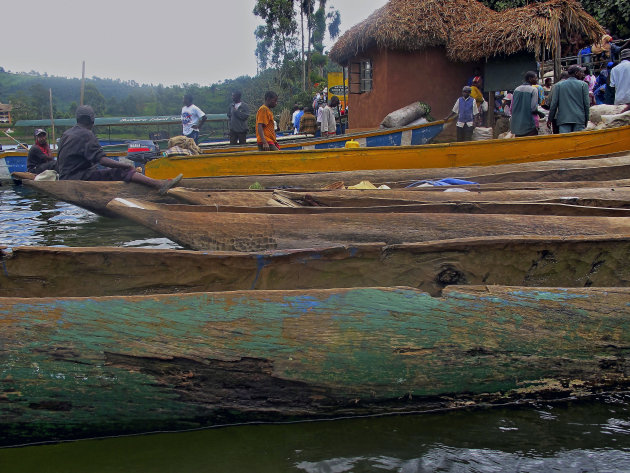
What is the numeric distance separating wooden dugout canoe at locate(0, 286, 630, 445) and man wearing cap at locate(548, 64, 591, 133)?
5558 mm

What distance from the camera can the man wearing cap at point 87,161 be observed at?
5.70 metres

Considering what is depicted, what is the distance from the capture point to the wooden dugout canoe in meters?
1.76

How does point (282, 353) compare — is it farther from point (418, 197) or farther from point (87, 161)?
point (87, 161)

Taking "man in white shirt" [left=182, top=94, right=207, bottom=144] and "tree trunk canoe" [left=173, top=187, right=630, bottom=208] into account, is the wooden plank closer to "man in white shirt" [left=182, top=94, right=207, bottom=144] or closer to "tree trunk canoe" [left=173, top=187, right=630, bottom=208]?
"tree trunk canoe" [left=173, top=187, right=630, bottom=208]

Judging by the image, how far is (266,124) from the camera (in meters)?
7.58

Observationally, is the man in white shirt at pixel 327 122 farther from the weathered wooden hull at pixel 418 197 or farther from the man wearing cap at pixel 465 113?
the weathered wooden hull at pixel 418 197

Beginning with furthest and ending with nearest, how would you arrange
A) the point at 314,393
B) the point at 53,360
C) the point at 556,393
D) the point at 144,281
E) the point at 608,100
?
the point at 608,100 → the point at 144,281 → the point at 556,393 → the point at 314,393 → the point at 53,360

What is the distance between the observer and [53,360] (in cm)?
173

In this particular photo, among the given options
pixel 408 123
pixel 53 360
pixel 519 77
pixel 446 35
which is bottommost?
pixel 53 360

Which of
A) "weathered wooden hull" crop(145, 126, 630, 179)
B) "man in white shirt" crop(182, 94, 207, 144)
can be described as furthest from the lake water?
"man in white shirt" crop(182, 94, 207, 144)

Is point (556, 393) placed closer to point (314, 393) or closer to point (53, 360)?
point (314, 393)

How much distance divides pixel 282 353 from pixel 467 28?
10.6m

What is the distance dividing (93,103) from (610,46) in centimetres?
4940

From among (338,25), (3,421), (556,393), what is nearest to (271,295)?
(3,421)
